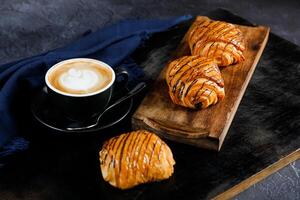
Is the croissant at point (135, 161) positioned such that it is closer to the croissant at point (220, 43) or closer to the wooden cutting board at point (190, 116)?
the wooden cutting board at point (190, 116)

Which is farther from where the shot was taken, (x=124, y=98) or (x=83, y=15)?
(x=83, y=15)

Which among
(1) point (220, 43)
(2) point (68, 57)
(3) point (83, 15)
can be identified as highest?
(1) point (220, 43)

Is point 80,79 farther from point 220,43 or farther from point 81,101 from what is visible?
point 220,43

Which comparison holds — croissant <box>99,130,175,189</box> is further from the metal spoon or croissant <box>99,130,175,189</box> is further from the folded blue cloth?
the folded blue cloth

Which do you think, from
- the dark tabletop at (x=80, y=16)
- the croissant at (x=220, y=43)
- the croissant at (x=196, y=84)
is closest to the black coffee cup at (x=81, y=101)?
the croissant at (x=196, y=84)

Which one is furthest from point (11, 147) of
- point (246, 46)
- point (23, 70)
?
point (246, 46)

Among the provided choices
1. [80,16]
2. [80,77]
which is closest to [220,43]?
→ [80,77]

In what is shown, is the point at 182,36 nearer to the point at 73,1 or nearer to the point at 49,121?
the point at 49,121
